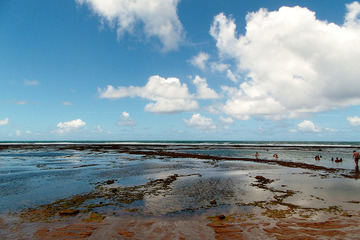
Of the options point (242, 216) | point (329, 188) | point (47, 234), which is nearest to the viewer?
point (47, 234)

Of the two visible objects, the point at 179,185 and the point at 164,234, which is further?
the point at 179,185

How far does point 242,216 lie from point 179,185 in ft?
27.5

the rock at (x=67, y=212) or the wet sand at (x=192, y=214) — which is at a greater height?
the rock at (x=67, y=212)

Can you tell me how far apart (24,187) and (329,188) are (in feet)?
87.3

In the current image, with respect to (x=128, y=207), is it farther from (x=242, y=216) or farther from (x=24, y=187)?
(x=24, y=187)

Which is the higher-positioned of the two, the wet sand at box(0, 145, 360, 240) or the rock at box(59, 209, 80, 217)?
the rock at box(59, 209, 80, 217)

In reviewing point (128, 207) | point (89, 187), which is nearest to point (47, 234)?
point (128, 207)

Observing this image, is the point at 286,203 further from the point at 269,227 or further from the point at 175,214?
the point at 175,214

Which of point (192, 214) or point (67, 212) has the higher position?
point (67, 212)

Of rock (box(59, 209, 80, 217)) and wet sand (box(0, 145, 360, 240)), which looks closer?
wet sand (box(0, 145, 360, 240))

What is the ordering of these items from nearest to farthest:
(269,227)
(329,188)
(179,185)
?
(269,227)
(329,188)
(179,185)

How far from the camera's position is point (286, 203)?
44.3 ft

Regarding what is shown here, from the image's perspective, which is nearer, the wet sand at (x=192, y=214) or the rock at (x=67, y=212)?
the wet sand at (x=192, y=214)

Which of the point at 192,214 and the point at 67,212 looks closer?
the point at 67,212
